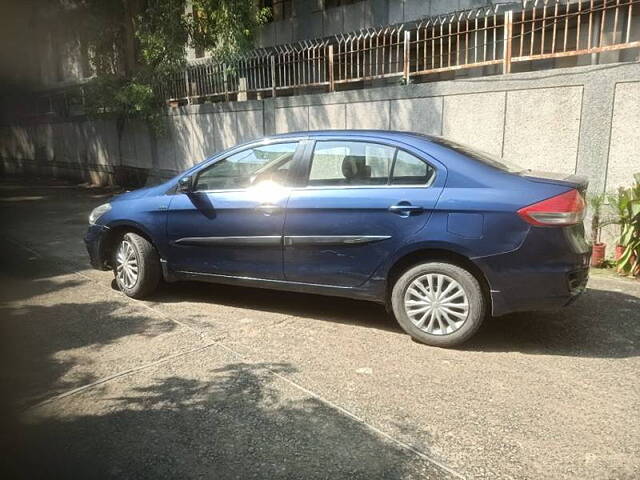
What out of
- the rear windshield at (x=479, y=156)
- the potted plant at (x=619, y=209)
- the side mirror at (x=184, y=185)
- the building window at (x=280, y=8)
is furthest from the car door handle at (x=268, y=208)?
the building window at (x=280, y=8)

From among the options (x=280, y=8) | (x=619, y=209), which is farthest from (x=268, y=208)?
(x=280, y=8)

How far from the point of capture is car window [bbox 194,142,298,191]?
15.0ft

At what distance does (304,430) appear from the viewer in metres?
2.88

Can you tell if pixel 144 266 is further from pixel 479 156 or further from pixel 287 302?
pixel 479 156

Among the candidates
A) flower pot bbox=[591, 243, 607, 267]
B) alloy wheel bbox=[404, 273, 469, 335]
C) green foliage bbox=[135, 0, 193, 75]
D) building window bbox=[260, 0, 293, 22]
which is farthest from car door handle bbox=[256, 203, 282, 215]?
building window bbox=[260, 0, 293, 22]

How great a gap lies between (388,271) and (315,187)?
909mm

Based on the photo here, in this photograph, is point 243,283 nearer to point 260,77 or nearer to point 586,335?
point 586,335

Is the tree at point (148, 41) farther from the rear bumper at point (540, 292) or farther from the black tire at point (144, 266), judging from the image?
the rear bumper at point (540, 292)

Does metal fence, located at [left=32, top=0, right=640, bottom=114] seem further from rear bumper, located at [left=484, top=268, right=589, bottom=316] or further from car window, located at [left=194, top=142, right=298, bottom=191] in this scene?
car window, located at [left=194, top=142, right=298, bottom=191]

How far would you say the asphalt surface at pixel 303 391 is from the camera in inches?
103

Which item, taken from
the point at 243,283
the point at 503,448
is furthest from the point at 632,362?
the point at 243,283

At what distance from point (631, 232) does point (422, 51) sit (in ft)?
13.5

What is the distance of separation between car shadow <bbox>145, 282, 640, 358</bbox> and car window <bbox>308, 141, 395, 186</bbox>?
1231 millimetres

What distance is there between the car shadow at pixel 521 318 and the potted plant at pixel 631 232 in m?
0.70
